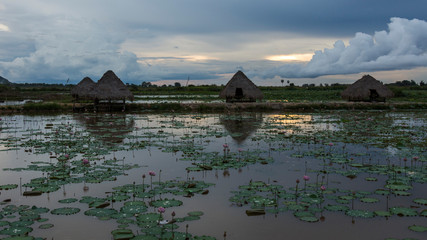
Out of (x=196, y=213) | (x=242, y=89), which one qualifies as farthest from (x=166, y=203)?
(x=242, y=89)

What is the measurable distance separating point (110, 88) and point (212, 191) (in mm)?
21715

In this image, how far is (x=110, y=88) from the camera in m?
26.2

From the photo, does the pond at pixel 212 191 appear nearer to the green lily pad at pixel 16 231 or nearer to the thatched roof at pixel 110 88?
the green lily pad at pixel 16 231

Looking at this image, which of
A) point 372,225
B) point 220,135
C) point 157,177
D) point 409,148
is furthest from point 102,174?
point 409,148

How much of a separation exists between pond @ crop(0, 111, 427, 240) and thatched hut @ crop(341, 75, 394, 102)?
850 inches

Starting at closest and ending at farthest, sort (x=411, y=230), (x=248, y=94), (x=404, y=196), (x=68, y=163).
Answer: (x=411, y=230) → (x=404, y=196) → (x=68, y=163) → (x=248, y=94)

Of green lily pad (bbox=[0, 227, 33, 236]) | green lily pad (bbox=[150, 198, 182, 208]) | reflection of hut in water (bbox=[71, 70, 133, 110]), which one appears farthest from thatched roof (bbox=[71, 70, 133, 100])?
green lily pad (bbox=[0, 227, 33, 236])

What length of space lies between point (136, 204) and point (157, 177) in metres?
1.78

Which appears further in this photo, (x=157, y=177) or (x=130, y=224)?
(x=157, y=177)

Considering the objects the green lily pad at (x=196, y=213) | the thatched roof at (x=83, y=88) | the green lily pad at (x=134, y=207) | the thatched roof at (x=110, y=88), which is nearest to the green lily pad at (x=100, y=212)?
the green lily pad at (x=134, y=207)

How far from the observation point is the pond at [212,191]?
461 cm

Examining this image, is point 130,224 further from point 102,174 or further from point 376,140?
point 376,140

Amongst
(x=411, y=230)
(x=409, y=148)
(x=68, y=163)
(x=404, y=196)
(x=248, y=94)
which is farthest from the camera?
(x=248, y=94)

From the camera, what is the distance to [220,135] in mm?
13086
